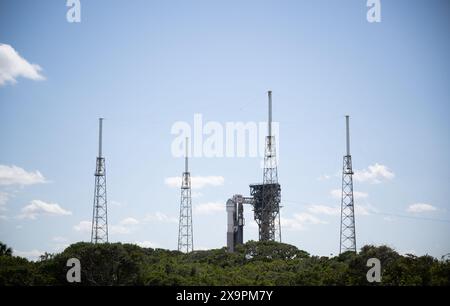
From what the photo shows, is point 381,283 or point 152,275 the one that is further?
point 152,275

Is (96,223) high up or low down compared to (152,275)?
up

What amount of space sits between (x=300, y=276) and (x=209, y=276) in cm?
752

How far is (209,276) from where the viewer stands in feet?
173

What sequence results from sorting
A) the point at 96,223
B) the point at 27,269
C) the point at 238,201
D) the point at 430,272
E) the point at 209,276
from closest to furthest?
1. the point at 430,272
2. the point at 27,269
3. the point at 209,276
4. the point at 96,223
5. the point at 238,201
